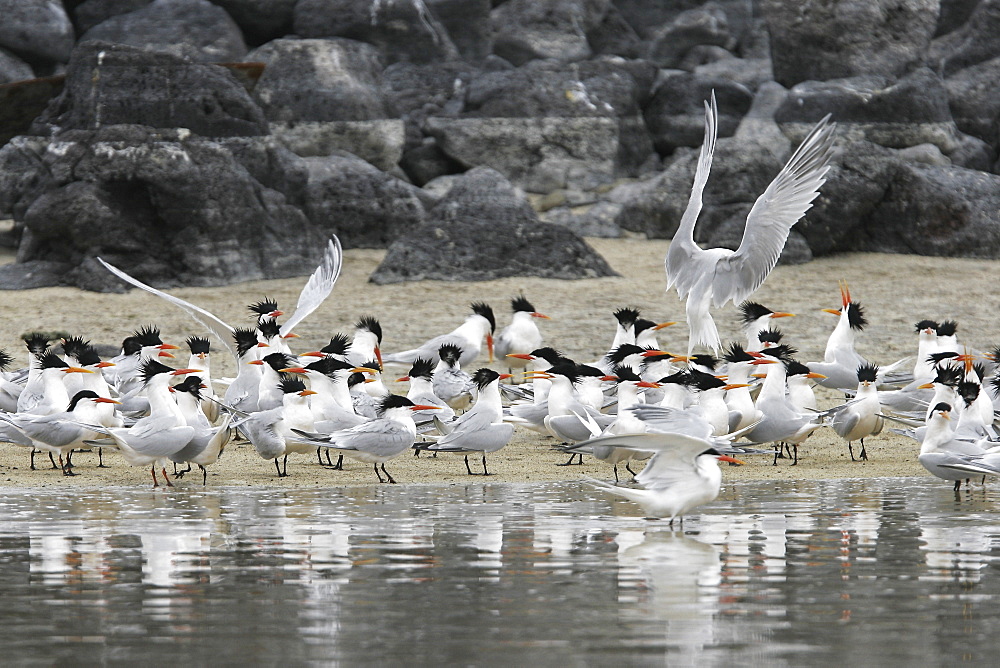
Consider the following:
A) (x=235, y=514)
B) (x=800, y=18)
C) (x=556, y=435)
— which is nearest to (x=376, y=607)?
(x=235, y=514)

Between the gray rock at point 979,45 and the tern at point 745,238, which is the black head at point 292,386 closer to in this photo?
the tern at point 745,238

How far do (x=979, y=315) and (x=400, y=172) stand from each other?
28.5 feet

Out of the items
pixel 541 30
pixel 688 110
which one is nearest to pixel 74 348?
pixel 688 110

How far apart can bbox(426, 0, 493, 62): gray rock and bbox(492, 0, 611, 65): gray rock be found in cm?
26

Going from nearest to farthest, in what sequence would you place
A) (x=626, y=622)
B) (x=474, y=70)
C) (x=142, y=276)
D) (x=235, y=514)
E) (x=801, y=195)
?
(x=626, y=622) < (x=235, y=514) < (x=801, y=195) < (x=142, y=276) < (x=474, y=70)

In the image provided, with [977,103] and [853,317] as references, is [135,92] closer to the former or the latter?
[853,317]

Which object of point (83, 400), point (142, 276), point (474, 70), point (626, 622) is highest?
point (474, 70)

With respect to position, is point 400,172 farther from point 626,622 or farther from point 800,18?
point 626,622

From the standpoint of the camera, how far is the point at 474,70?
22.0 m

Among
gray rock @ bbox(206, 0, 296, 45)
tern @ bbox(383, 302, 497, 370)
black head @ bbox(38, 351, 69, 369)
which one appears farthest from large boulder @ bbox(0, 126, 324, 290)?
gray rock @ bbox(206, 0, 296, 45)

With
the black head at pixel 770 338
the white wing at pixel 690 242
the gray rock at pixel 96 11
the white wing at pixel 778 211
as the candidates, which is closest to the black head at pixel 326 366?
the white wing at pixel 690 242

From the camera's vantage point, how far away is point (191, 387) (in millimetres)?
8156

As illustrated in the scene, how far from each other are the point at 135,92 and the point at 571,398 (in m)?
6.85

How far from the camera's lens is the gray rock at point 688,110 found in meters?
21.4
